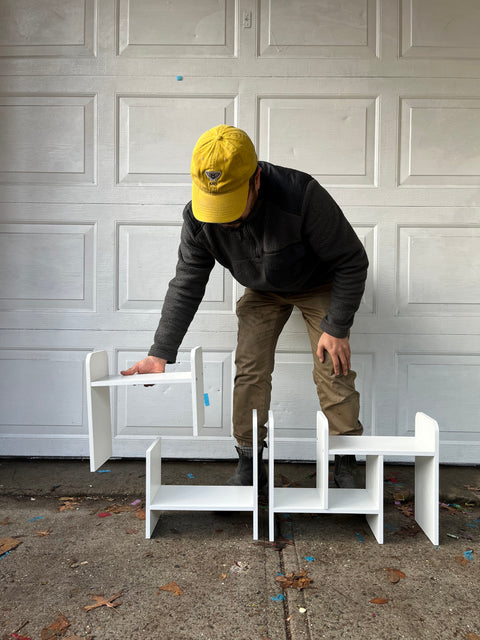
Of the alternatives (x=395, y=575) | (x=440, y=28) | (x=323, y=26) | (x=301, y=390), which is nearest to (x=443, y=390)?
(x=301, y=390)

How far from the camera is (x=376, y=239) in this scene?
2.64 m

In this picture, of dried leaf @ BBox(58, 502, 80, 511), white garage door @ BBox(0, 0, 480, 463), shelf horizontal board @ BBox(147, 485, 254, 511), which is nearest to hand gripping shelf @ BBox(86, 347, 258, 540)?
shelf horizontal board @ BBox(147, 485, 254, 511)

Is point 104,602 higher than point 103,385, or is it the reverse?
point 103,385

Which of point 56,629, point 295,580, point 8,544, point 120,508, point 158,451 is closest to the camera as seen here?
point 56,629

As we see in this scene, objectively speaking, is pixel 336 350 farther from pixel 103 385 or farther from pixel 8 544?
pixel 8 544

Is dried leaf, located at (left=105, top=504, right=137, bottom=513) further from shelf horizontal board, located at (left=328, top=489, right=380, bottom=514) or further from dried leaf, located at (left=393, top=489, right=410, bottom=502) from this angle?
dried leaf, located at (left=393, top=489, right=410, bottom=502)

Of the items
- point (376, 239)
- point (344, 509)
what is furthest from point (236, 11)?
point (344, 509)

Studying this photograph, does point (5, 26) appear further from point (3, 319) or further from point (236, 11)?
point (3, 319)

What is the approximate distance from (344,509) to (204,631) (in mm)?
685

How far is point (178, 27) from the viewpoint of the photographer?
8.57 ft

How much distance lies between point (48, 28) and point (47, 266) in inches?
49.3

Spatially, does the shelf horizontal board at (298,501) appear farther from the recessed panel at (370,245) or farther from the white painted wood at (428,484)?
the recessed panel at (370,245)

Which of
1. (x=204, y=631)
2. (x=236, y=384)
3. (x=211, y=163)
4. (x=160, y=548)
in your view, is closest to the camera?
(x=204, y=631)

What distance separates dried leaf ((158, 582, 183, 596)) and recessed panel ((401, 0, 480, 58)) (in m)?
2.66
